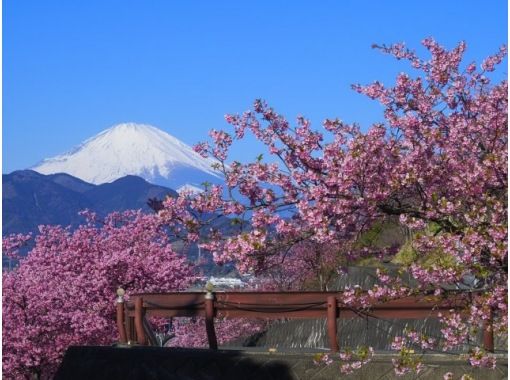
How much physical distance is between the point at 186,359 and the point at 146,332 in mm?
1734

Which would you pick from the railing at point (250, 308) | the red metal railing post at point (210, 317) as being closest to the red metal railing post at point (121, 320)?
the railing at point (250, 308)

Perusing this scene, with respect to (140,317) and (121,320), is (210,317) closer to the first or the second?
(140,317)

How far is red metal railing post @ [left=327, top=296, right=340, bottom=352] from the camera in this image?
57.4ft

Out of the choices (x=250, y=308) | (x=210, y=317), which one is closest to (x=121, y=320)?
(x=210, y=317)

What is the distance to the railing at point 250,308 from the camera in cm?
1764

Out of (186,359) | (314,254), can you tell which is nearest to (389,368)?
(186,359)

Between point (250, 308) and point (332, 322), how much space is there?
1.87 m

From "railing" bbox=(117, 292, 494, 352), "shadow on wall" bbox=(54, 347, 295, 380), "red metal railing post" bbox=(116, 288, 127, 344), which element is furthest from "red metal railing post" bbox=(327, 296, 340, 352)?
"red metal railing post" bbox=(116, 288, 127, 344)

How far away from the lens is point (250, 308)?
62.2ft

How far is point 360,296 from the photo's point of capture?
12.7 m

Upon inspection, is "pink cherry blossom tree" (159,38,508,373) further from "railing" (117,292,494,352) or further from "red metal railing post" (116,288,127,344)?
"red metal railing post" (116,288,127,344)

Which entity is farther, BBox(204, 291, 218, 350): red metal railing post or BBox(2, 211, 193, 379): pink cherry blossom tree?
BBox(2, 211, 193, 379): pink cherry blossom tree

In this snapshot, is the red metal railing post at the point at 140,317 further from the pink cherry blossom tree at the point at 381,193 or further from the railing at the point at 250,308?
the pink cherry blossom tree at the point at 381,193

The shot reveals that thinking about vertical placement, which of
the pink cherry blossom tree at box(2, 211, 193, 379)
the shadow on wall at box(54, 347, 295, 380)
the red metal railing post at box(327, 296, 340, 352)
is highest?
the pink cherry blossom tree at box(2, 211, 193, 379)
